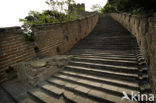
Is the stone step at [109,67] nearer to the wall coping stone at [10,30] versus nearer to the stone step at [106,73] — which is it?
the stone step at [106,73]

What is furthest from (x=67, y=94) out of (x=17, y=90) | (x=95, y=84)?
(x=17, y=90)

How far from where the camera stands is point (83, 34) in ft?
29.5

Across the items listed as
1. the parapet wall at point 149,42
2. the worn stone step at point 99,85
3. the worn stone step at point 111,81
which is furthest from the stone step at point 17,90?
the parapet wall at point 149,42

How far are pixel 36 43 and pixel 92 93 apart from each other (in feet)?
12.2

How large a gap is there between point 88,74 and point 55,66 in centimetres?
168

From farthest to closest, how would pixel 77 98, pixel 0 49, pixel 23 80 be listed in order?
pixel 23 80, pixel 0 49, pixel 77 98

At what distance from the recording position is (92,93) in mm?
2939

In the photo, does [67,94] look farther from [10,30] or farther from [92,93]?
[10,30]

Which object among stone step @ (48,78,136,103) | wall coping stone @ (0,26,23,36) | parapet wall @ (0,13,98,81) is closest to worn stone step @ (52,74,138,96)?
stone step @ (48,78,136,103)

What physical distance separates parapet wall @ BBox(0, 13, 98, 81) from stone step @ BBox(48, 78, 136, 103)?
1.94 meters

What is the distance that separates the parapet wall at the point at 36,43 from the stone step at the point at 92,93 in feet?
6.37

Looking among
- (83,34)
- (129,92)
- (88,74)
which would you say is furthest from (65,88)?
(83,34)

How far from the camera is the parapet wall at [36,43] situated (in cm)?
360

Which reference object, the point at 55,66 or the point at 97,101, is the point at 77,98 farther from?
the point at 55,66
